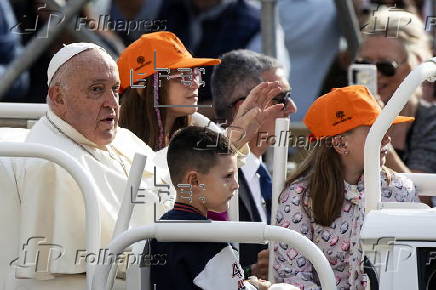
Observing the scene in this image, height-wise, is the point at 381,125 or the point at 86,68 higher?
the point at 86,68

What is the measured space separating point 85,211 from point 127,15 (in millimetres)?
4830

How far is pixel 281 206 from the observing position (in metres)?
6.35

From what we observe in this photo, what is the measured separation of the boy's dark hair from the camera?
5.72 m

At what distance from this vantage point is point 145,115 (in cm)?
688

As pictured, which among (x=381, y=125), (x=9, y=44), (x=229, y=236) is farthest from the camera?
(x=9, y=44)

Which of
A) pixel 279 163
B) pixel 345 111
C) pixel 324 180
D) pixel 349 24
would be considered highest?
pixel 349 24

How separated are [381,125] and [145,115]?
1.58 m

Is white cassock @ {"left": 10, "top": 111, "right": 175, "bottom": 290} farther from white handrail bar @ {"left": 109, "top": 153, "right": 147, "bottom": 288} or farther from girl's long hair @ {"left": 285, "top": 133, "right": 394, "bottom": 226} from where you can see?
girl's long hair @ {"left": 285, "top": 133, "right": 394, "bottom": 226}

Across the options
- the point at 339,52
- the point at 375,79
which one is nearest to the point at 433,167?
the point at 375,79

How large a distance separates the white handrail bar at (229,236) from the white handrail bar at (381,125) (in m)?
0.51

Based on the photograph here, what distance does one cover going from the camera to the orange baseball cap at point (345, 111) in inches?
252

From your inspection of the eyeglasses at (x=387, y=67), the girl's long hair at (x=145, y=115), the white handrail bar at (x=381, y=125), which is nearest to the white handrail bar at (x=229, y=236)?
the white handrail bar at (x=381, y=125)

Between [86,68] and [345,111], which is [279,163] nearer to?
[345,111]

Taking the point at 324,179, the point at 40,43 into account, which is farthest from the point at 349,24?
the point at 324,179
